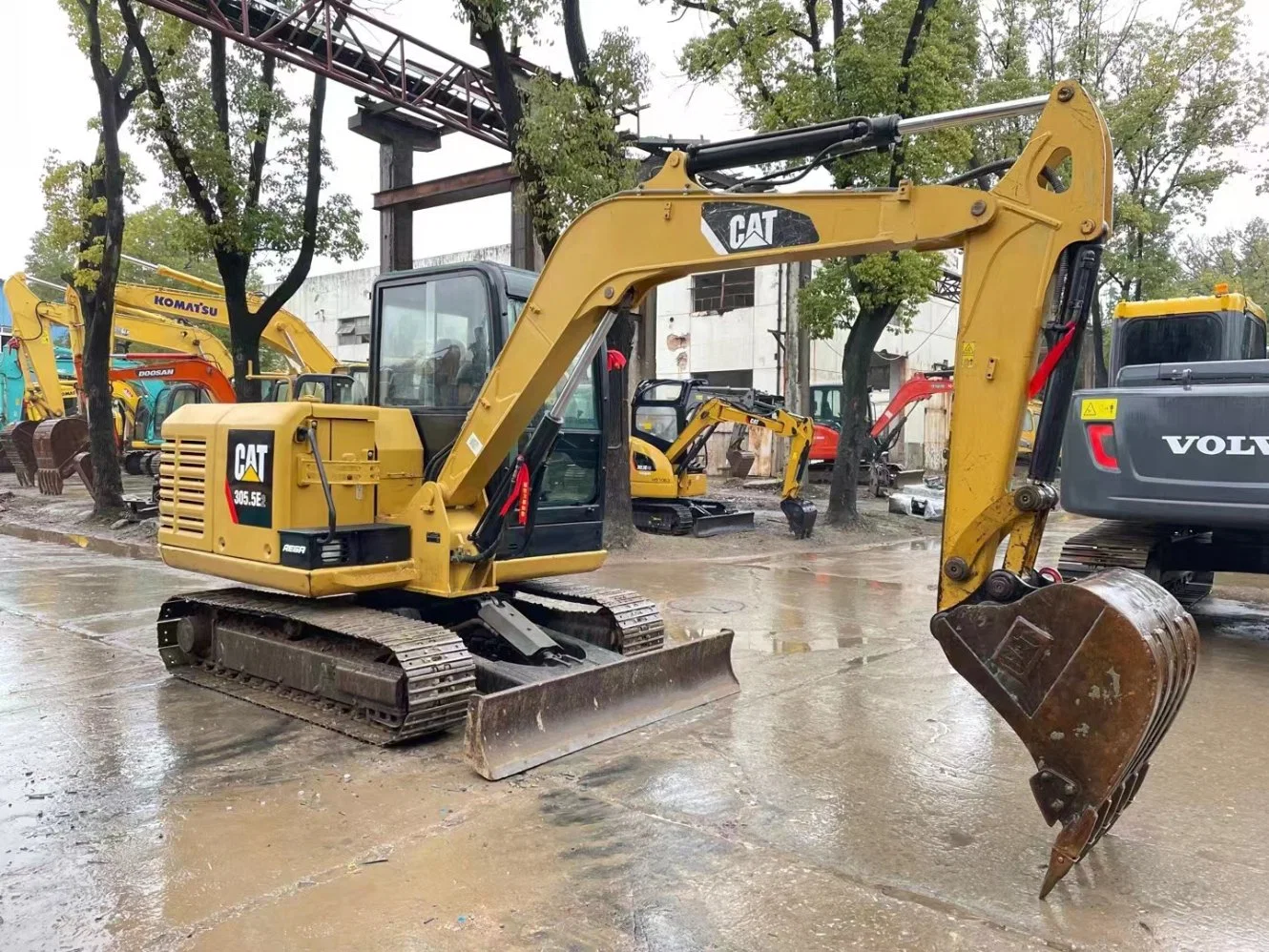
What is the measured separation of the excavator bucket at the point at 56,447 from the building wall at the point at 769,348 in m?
16.5

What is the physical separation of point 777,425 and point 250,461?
9.47 meters

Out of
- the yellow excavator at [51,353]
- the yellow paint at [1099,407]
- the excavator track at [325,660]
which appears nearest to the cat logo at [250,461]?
the excavator track at [325,660]

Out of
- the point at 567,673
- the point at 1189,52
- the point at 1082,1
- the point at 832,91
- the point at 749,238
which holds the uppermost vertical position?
the point at 1082,1

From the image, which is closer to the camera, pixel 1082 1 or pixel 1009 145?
pixel 1009 145

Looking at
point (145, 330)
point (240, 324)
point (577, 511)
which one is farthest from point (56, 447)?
point (577, 511)

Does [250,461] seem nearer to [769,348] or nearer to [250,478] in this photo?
[250,478]

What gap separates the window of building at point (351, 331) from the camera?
127 ft

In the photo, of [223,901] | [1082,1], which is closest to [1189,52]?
[1082,1]

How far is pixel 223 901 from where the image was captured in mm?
3213

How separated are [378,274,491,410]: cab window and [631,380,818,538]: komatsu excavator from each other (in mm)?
8132

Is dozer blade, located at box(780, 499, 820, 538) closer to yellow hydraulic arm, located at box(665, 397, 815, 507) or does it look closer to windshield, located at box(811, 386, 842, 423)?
yellow hydraulic arm, located at box(665, 397, 815, 507)

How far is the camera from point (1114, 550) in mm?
6523

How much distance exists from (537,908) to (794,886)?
88 cm

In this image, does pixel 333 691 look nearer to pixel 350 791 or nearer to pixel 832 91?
pixel 350 791
